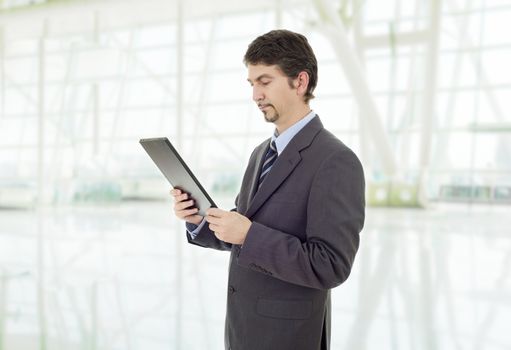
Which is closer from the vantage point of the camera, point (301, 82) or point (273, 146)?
point (301, 82)

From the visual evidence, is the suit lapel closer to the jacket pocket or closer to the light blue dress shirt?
the light blue dress shirt

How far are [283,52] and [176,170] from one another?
0.63 metres

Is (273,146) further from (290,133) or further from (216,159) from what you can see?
(216,159)

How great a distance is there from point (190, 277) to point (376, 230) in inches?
291

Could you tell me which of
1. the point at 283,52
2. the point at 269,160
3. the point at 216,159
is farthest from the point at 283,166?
the point at 216,159

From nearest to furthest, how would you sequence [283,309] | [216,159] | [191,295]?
[283,309], [191,295], [216,159]

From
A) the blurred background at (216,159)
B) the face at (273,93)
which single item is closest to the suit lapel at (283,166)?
the face at (273,93)

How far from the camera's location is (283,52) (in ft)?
6.21

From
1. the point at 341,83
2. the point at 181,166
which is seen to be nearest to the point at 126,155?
the point at 341,83

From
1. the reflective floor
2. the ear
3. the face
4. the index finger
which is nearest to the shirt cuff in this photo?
the index finger

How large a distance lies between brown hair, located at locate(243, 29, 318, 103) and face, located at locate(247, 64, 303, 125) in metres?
0.02

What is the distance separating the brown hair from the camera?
1894mm

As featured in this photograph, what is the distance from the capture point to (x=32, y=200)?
21891 mm

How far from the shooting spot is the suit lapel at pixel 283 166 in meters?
1.90
